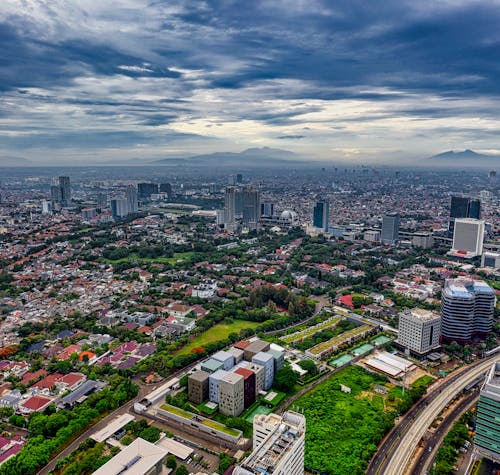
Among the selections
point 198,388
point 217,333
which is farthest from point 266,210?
point 198,388

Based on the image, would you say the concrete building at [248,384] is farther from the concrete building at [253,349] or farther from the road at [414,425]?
the road at [414,425]

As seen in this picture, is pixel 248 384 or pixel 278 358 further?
pixel 278 358

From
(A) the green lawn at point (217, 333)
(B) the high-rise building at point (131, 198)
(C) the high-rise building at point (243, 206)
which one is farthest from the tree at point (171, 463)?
(B) the high-rise building at point (131, 198)

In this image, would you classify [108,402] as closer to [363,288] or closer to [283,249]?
[363,288]

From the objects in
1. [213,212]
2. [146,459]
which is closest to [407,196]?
[213,212]

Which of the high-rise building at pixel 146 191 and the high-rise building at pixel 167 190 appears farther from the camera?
the high-rise building at pixel 167 190

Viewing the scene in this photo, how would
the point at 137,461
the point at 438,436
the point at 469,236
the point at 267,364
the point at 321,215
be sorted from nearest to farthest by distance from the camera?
the point at 137,461
the point at 438,436
the point at 267,364
the point at 469,236
the point at 321,215

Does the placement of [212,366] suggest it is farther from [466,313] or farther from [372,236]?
[372,236]
